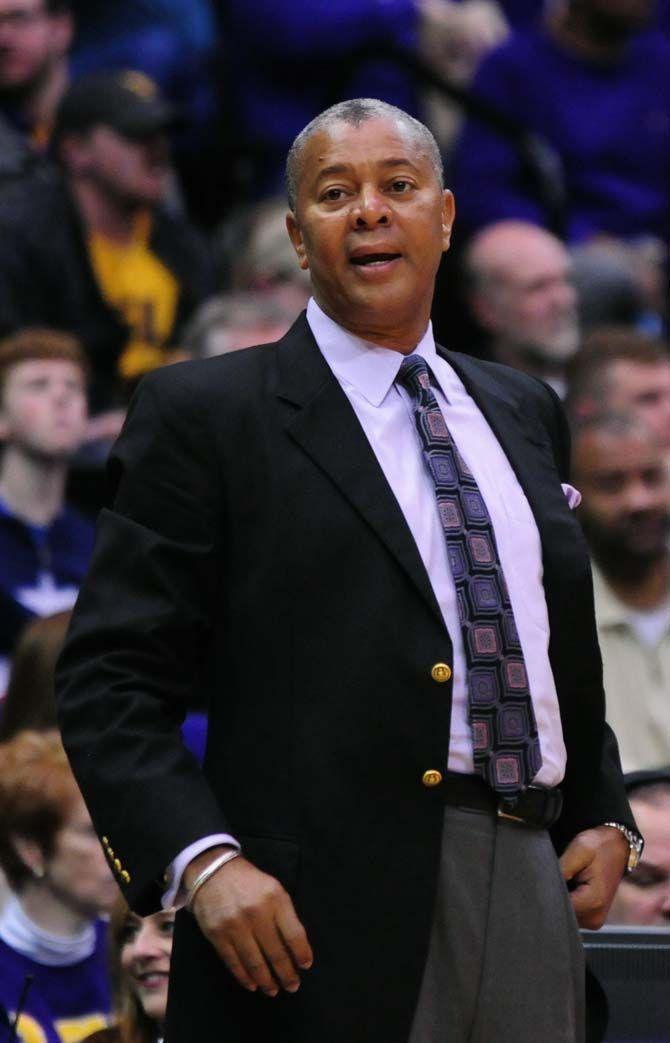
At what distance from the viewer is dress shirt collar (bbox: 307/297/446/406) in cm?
257

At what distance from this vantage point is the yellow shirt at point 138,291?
6406 millimetres

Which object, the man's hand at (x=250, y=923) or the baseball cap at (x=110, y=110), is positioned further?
the baseball cap at (x=110, y=110)

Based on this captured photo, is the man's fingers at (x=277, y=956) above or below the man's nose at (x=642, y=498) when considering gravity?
below

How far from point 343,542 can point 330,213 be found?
42 centimetres

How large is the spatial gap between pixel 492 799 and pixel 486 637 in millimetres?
191

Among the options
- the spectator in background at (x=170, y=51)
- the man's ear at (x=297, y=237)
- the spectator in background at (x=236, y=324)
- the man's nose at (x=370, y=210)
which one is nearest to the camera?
the man's nose at (x=370, y=210)

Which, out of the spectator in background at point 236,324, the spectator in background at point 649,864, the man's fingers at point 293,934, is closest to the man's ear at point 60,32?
the spectator in background at point 236,324

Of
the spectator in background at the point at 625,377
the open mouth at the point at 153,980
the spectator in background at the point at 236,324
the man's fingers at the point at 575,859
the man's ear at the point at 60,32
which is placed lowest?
the open mouth at the point at 153,980

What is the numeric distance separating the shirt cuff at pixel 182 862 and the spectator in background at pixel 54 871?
1.59 meters

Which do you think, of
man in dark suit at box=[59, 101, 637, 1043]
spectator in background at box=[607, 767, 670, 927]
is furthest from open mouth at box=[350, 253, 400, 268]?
spectator in background at box=[607, 767, 670, 927]

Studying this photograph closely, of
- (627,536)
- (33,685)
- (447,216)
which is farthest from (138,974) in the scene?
(627,536)

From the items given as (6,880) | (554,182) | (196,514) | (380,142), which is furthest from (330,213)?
(554,182)

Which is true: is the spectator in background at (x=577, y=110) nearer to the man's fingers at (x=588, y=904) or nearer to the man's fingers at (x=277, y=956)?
the man's fingers at (x=588, y=904)

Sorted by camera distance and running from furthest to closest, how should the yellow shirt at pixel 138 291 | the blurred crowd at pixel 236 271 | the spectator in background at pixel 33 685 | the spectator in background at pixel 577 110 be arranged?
the spectator in background at pixel 577 110 < the yellow shirt at pixel 138 291 < the spectator in background at pixel 33 685 < the blurred crowd at pixel 236 271
